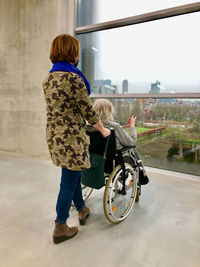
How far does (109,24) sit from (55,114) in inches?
91.5

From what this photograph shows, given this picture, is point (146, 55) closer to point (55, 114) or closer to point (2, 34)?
point (55, 114)

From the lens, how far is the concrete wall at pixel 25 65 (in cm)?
337

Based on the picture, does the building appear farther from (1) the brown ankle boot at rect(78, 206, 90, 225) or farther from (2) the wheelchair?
(1) the brown ankle boot at rect(78, 206, 90, 225)

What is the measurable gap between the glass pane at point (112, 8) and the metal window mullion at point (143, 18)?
3.7 inches

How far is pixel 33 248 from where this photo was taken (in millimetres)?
1389

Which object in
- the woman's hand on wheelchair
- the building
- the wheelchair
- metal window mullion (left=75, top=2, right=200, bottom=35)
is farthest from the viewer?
the building

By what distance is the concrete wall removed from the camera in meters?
3.37

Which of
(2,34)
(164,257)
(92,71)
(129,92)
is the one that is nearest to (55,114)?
(164,257)

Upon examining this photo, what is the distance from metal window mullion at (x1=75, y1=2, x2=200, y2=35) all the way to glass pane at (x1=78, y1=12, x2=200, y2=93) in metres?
0.06

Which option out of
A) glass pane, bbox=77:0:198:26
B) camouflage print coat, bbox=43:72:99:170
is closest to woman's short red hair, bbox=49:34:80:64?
camouflage print coat, bbox=43:72:99:170

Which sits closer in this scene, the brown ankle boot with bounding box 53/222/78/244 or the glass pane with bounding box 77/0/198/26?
the brown ankle boot with bounding box 53/222/78/244

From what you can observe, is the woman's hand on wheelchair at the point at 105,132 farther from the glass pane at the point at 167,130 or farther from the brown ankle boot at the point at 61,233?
the glass pane at the point at 167,130

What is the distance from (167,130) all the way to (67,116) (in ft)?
6.44

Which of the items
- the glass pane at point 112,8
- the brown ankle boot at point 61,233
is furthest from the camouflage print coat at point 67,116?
the glass pane at point 112,8
